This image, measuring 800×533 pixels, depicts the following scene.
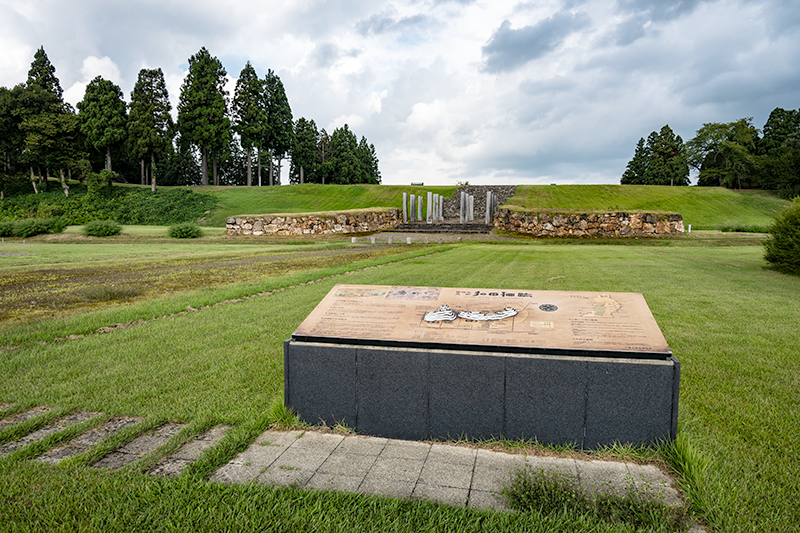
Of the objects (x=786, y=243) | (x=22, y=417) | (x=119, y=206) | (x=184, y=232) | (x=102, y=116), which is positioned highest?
(x=102, y=116)

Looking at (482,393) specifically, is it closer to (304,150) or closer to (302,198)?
(302,198)

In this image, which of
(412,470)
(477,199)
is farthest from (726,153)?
(412,470)

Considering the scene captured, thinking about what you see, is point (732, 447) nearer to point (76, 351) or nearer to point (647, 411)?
point (647, 411)

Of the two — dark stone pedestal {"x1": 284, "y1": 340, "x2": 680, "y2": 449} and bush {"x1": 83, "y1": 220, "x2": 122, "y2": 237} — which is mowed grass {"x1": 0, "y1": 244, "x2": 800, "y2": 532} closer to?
dark stone pedestal {"x1": 284, "y1": 340, "x2": 680, "y2": 449}

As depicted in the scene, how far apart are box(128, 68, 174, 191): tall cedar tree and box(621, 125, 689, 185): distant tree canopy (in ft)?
177

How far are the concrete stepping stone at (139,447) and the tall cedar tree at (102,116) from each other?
143 ft

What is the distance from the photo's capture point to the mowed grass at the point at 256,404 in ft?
6.88

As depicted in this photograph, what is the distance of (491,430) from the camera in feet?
9.60

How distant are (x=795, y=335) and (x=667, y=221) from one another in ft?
67.6

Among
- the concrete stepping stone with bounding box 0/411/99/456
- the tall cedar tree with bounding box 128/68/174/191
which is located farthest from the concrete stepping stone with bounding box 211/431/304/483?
the tall cedar tree with bounding box 128/68/174/191

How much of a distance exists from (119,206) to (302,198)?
45.9 ft

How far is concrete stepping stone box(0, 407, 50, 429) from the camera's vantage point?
3.09 m

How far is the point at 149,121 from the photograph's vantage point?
38281 millimetres

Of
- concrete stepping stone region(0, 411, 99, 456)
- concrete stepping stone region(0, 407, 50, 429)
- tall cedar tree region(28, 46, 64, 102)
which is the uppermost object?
tall cedar tree region(28, 46, 64, 102)
